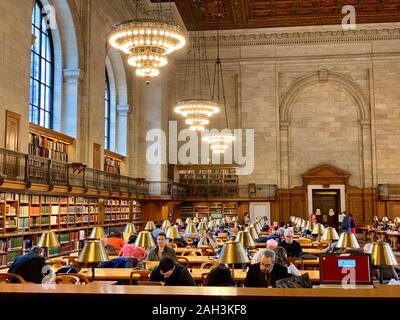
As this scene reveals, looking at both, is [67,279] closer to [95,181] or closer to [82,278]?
[82,278]

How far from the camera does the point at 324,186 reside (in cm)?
2333

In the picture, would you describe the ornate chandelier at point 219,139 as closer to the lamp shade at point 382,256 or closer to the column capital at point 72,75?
the column capital at point 72,75

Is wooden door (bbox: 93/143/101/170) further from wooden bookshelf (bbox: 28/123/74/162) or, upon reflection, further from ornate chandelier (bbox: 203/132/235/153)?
ornate chandelier (bbox: 203/132/235/153)

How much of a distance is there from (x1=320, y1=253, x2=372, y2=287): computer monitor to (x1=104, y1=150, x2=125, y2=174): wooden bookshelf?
15.0 meters

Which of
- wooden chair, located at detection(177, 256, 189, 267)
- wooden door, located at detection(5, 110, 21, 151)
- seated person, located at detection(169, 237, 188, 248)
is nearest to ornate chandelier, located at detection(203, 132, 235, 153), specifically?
seated person, located at detection(169, 237, 188, 248)

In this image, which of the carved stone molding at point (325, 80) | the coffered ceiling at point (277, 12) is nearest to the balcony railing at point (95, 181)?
the carved stone molding at point (325, 80)

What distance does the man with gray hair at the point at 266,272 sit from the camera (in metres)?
5.08

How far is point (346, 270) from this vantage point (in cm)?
344

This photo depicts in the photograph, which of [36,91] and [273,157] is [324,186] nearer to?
[273,157]

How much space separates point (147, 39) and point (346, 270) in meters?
8.55

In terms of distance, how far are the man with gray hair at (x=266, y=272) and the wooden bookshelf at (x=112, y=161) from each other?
43.8 ft

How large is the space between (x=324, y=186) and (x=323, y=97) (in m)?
4.32

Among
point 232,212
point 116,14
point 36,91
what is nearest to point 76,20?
point 36,91
